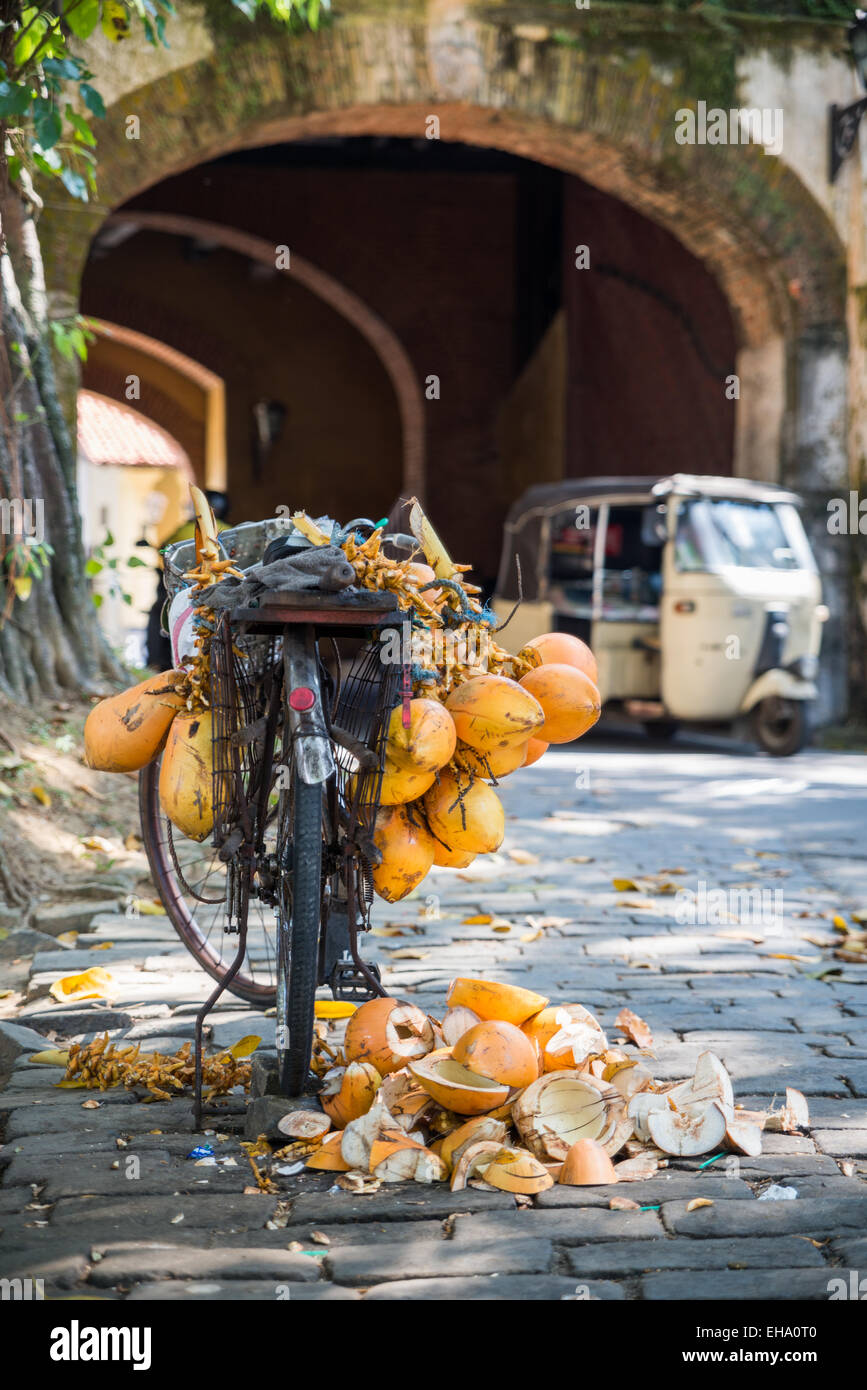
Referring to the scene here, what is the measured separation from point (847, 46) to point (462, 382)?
8770 millimetres

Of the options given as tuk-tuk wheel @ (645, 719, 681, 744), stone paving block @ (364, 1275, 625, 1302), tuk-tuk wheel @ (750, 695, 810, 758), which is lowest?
tuk-tuk wheel @ (645, 719, 681, 744)

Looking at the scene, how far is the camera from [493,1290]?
1977mm

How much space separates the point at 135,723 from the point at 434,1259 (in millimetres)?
1363

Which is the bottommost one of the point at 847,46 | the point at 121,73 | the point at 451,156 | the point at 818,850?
the point at 818,850

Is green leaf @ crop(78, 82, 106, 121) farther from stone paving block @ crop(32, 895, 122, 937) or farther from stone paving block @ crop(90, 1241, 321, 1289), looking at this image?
stone paving block @ crop(90, 1241, 321, 1289)

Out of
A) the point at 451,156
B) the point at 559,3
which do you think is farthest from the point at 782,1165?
the point at 451,156

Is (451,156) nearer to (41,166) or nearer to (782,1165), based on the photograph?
(41,166)

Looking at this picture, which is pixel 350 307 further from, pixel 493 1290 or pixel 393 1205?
pixel 493 1290

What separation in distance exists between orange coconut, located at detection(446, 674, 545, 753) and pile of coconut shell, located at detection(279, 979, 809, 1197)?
1.74 ft

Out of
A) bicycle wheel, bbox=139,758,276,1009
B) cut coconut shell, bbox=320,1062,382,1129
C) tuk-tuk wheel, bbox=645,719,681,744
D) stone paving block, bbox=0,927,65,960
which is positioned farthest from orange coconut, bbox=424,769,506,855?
tuk-tuk wheel, bbox=645,719,681,744

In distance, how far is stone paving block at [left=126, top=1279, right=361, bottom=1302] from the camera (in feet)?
6.40

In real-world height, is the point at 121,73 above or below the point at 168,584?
above

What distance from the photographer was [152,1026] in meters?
3.32
